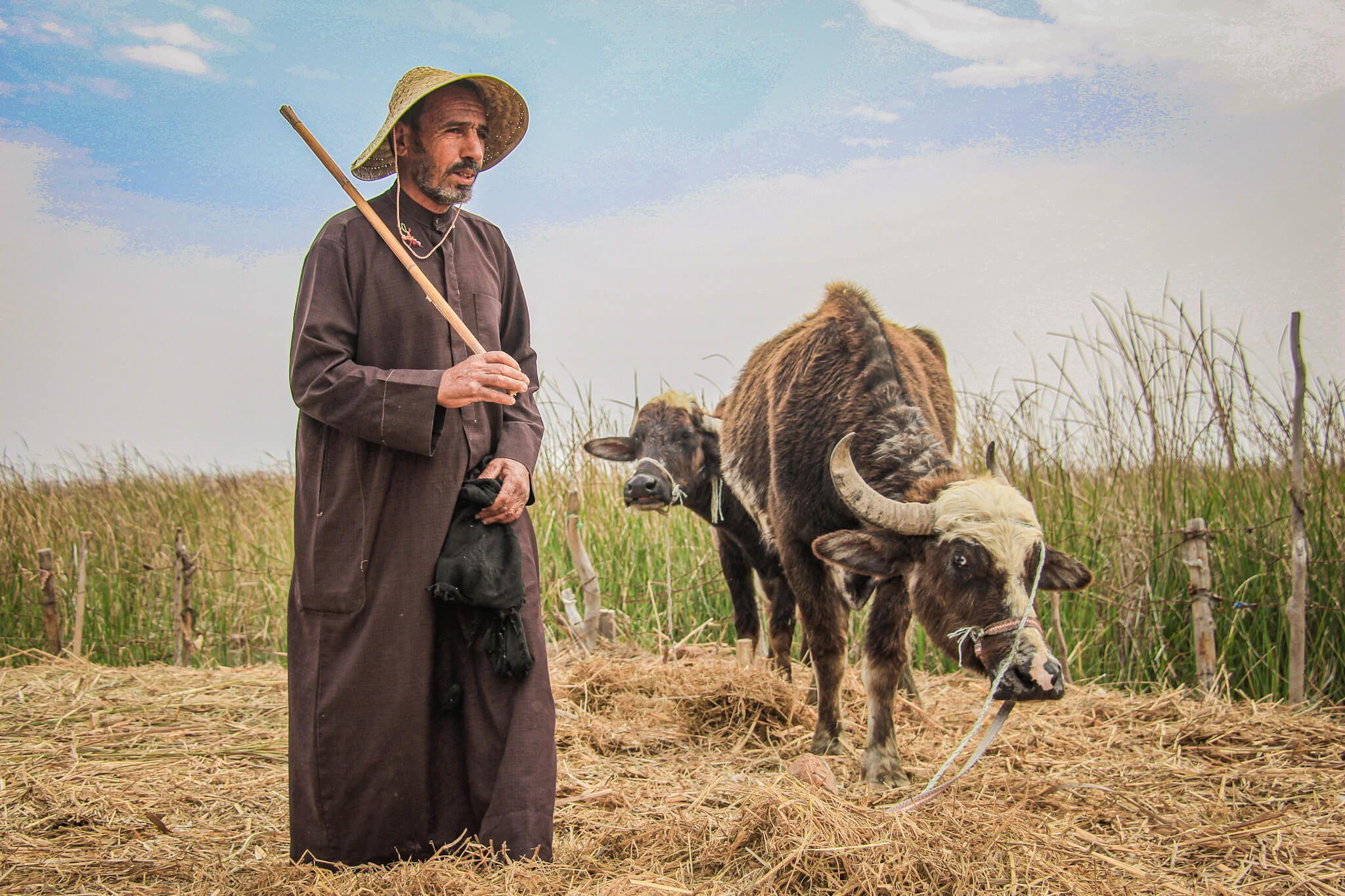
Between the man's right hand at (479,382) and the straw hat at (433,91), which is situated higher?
the straw hat at (433,91)

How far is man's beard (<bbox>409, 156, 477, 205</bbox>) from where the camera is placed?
3139 millimetres

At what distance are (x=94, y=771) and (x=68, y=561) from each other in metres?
4.54

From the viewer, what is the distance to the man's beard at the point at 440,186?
3.14 metres

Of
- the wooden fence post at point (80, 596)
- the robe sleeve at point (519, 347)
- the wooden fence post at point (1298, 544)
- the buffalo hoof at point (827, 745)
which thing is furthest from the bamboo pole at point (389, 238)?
the wooden fence post at point (80, 596)

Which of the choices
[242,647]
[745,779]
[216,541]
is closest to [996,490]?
[745,779]

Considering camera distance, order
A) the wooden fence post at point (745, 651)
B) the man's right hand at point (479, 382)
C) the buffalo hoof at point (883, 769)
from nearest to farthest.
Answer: the man's right hand at point (479, 382), the buffalo hoof at point (883, 769), the wooden fence post at point (745, 651)

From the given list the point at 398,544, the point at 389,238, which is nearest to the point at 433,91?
the point at 389,238

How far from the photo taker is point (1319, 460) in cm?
580

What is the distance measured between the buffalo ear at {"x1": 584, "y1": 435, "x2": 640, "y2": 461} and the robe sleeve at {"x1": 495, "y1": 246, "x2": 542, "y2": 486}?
112 inches

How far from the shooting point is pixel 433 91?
3066 millimetres

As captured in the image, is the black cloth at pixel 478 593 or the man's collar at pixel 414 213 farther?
the man's collar at pixel 414 213

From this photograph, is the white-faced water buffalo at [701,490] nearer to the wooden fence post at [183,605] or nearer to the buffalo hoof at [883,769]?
the buffalo hoof at [883,769]

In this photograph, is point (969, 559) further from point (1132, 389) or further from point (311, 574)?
point (1132, 389)

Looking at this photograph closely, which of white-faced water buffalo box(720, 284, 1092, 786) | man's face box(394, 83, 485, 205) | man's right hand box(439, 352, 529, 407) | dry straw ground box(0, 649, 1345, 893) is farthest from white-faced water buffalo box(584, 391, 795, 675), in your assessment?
man's right hand box(439, 352, 529, 407)
